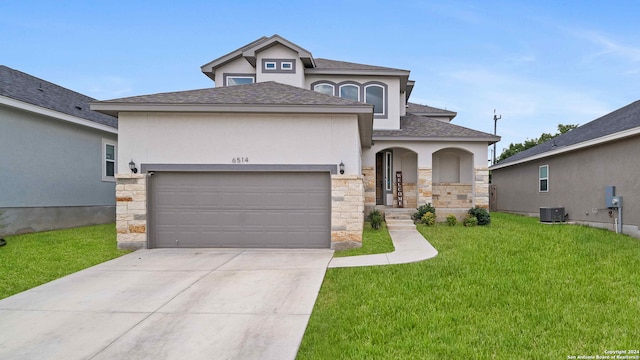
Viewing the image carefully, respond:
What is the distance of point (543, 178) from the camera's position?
54.2 ft

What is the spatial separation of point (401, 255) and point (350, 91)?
9.73m

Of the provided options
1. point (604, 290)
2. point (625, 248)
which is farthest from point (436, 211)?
point (604, 290)

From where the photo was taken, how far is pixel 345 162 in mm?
9172

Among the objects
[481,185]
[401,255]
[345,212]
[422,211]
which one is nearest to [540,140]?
[481,185]

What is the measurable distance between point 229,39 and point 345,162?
43.4 ft

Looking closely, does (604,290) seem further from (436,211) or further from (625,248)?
(436,211)

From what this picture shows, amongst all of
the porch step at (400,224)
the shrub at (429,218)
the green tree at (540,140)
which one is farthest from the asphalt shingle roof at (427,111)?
the green tree at (540,140)

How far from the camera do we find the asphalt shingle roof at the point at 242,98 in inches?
356

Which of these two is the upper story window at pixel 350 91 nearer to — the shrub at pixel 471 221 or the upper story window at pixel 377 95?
the upper story window at pixel 377 95

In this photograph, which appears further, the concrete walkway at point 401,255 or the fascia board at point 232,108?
the fascia board at point 232,108

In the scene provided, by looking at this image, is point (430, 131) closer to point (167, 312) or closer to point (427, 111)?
point (427, 111)

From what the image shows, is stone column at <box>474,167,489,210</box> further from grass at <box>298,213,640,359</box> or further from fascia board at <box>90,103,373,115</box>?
fascia board at <box>90,103,373,115</box>

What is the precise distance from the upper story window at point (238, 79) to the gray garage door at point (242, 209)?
8225 mm

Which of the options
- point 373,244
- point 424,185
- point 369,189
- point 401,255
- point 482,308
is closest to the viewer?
point 482,308
